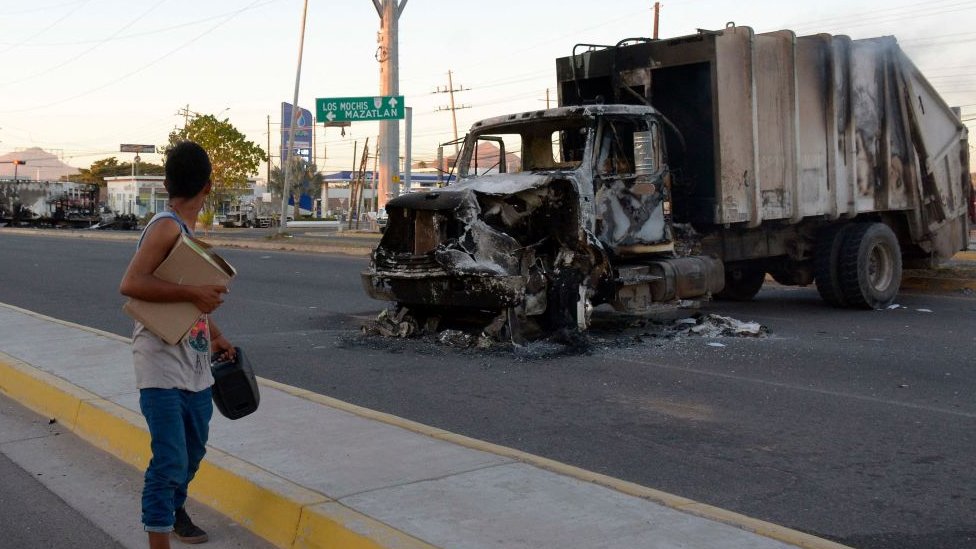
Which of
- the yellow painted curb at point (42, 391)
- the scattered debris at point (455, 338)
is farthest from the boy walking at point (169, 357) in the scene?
the scattered debris at point (455, 338)

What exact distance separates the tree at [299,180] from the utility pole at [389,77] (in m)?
55.9

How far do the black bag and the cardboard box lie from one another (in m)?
0.48

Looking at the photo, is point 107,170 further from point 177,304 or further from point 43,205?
point 177,304

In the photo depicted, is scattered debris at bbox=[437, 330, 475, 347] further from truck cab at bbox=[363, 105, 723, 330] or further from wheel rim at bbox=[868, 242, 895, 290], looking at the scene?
wheel rim at bbox=[868, 242, 895, 290]

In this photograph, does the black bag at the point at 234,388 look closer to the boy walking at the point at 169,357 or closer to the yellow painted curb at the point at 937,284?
the boy walking at the point at 169,357

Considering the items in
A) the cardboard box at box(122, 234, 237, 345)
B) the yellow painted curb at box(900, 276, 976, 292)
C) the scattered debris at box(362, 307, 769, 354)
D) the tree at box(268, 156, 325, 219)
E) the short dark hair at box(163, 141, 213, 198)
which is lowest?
the scattered debris at box(362, 307, 769, 354)

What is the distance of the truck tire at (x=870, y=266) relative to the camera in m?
12.8

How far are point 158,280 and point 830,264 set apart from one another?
10.6 metres

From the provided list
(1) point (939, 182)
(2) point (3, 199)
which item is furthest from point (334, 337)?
(2) point (3, 199)

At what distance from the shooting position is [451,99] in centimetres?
7769

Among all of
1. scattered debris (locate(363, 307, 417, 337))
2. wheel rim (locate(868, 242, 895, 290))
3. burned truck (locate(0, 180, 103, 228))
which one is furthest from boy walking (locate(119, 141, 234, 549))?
burned truck (locate(0, 180, 103, 228))

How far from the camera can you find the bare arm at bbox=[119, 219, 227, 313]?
4.01 meters

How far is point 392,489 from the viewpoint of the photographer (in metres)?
4.91

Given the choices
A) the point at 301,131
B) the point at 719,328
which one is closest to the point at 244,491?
Result: the point at 719,328
